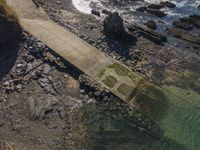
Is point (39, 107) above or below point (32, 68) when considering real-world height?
below

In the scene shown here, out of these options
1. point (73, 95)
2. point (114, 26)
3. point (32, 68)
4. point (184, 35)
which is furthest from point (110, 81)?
point (184, 35)

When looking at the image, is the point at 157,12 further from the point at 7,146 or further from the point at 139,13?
the point at 7,146

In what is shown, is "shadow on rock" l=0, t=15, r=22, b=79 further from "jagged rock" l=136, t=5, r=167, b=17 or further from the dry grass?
"jagged rock" l=136, t=5, r=167, b=17

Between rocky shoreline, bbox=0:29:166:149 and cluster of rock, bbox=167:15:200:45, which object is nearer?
rocky shoreline, bbox=0:29:166:149

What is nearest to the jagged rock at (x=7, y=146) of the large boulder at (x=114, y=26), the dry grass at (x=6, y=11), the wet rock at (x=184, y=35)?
the dry grass at (x=6, y=11)

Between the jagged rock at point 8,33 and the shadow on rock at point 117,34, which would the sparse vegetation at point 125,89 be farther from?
the jagged rock at point 8,33

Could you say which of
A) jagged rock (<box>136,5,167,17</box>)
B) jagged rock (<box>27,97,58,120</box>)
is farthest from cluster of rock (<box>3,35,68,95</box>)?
jagged rock (<box>136,5,167,17</box>)

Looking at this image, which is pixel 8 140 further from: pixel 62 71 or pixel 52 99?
pixel 62 71

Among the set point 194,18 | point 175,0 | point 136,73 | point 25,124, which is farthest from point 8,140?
point 175,0
